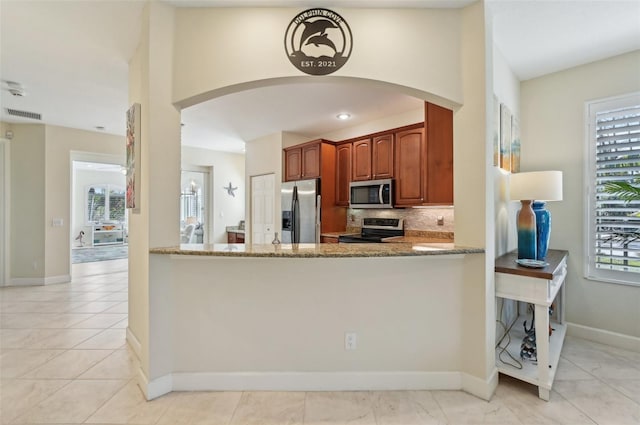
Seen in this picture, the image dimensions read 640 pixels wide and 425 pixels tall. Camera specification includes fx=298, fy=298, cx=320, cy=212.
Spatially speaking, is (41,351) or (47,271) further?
(47,271)

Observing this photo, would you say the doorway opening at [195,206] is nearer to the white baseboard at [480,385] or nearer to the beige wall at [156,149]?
the beige wall at [156,149]

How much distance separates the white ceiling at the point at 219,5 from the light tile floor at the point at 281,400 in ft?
9.00

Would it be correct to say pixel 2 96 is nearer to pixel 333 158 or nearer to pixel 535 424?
pixel 333 158

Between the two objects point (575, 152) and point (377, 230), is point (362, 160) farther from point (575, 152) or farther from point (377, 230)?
point (575, 152)

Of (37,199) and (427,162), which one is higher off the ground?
(427,162)

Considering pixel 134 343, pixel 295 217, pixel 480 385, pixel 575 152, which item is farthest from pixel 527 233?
pixel 134 343

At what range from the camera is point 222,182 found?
284 inches

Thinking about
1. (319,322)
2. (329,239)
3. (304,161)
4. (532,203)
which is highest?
(304,161)

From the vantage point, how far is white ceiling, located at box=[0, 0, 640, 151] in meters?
2.17

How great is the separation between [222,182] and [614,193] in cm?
679

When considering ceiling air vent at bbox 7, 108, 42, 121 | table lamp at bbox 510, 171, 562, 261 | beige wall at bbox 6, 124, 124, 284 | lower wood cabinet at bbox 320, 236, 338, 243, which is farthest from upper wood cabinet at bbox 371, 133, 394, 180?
beige wall at bbox 6, 124, 124, 284

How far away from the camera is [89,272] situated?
616cm

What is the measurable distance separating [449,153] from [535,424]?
2211mm

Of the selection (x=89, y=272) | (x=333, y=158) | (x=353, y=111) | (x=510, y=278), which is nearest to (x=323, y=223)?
(x=333, y=158)
